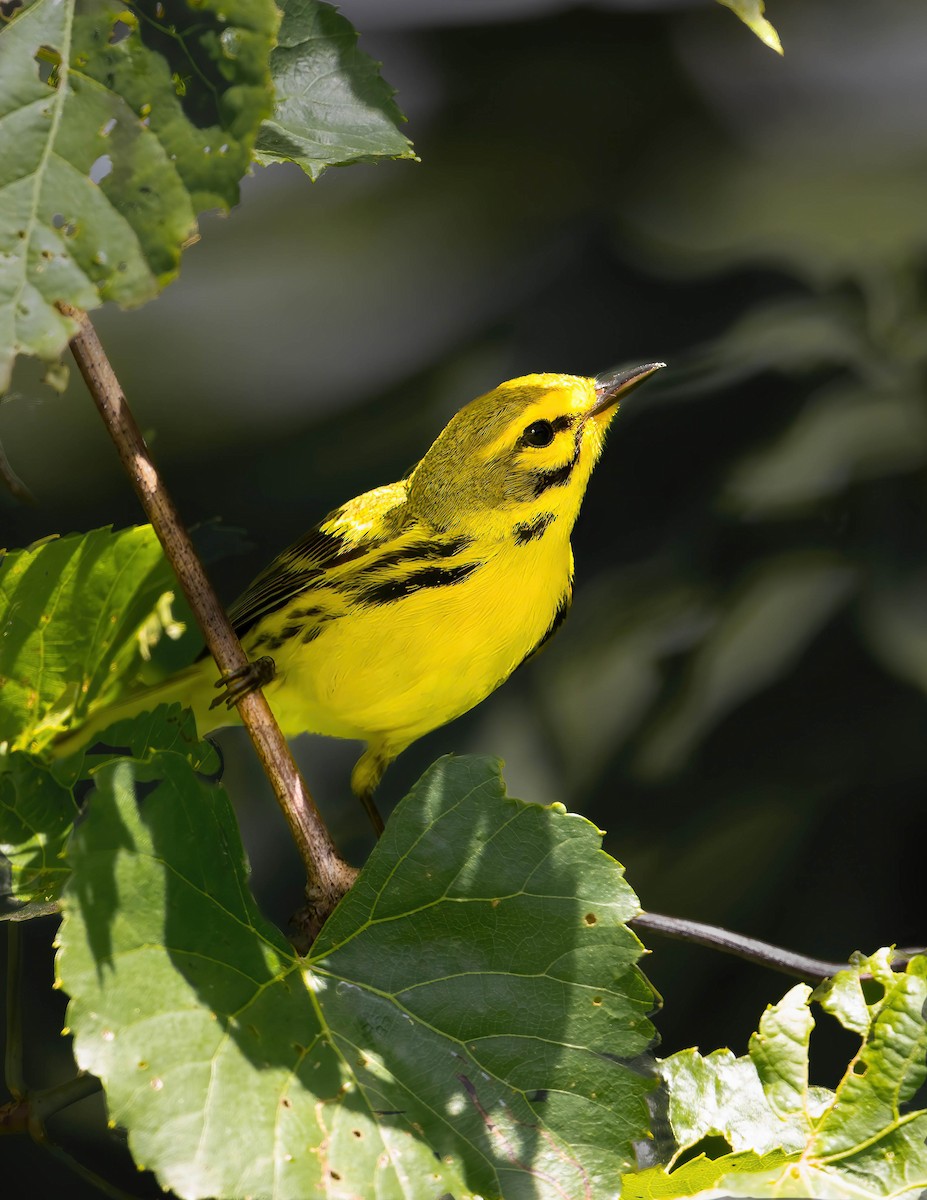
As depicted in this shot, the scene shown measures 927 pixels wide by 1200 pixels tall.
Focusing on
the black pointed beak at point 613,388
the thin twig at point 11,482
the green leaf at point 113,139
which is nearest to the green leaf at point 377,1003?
the thin twig at point 11,482

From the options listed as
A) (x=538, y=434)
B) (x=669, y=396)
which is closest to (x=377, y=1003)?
(x=538, y=434)

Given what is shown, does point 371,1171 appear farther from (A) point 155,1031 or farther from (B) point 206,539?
(B) point 206,539

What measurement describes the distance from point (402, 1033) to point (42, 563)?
0.43 m

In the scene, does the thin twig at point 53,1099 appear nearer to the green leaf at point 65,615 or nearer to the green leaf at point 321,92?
the green leaf at point 65,615

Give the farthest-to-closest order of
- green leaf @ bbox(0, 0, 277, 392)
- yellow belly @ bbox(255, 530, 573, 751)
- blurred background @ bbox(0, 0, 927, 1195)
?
blurred background @ bbox(0, 0, 927, 1195) → yellow belly @ bbox(255, 530, 573, 751) → green leaf @ bbox(0, 0, 277, 392)

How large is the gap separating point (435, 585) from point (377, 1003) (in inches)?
16.6

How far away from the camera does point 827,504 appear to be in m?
1.46

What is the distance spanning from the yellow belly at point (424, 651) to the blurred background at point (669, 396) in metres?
0.43

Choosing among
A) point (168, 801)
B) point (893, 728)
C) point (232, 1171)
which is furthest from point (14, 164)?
point (893, 728)

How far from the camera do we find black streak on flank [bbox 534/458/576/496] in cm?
107

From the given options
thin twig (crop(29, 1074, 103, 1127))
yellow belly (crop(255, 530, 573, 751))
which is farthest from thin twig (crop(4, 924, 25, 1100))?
yellow belly (crop(255, 530, 573, 751))

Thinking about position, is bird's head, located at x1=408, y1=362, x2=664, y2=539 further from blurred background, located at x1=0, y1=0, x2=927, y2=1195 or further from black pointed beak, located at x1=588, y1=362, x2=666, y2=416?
blurred background, located at x1=0, y1=0, x2=927, y2=1195

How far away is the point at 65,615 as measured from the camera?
0.82m

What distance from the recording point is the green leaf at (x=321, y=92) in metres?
0.70
